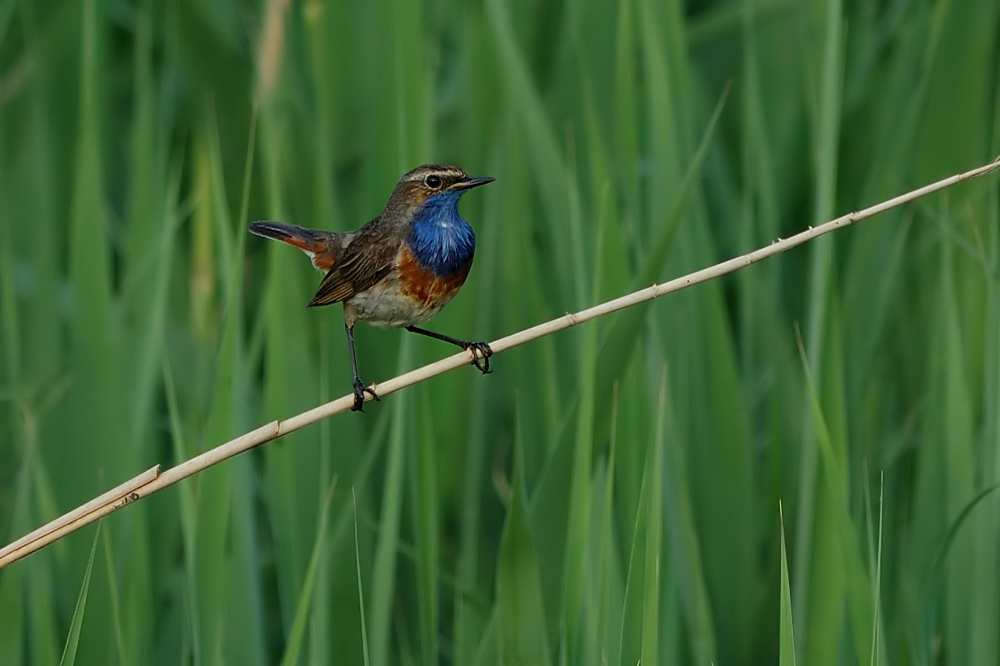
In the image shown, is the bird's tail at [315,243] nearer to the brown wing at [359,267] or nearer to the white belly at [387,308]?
the brown wing at [359,267]

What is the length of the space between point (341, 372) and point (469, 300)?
317mm

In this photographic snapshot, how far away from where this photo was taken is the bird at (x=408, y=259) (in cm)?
271

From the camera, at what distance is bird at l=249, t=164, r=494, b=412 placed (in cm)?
271

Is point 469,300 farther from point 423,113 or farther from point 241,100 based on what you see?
point 241,100

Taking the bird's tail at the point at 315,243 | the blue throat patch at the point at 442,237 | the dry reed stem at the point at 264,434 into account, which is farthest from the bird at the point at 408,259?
the dry reed stem at the point at 264,434

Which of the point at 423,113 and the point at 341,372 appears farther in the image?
the point at 341,372

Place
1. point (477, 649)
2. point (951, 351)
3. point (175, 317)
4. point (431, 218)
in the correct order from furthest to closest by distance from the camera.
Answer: point (175, 317) → point (431, 218) → point (951, 351) → point (477, 649)

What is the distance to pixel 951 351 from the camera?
8.69 ft

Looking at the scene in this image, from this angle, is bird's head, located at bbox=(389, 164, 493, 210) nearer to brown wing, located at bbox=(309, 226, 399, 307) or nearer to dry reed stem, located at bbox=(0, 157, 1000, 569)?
brown wing, located at bbox=(309, 226, 399, 307)

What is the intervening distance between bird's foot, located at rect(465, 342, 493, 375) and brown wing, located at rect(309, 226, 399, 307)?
258 mm

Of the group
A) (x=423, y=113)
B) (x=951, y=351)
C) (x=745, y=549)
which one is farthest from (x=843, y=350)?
(x=423, y=113)

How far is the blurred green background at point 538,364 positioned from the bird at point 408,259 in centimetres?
8

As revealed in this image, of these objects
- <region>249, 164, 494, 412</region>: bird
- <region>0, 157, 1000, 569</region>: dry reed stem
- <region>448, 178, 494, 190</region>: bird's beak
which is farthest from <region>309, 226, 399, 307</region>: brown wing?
<region>0, 157, 1000, 569</region>: dry reed stem

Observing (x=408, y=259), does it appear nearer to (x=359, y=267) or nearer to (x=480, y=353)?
(x=359, y=267)
